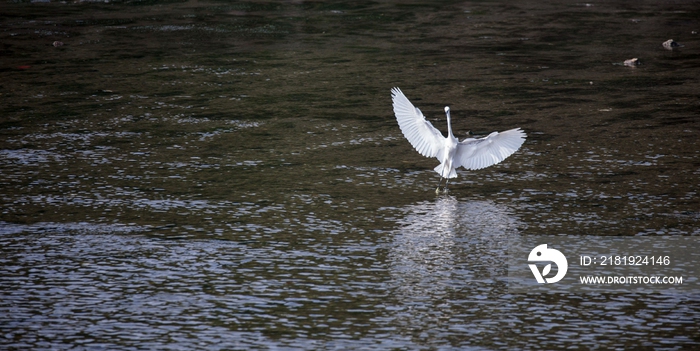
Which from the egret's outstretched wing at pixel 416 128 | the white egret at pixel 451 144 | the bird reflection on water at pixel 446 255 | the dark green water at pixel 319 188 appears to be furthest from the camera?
the egret's outstretched wing at pixel 416 128

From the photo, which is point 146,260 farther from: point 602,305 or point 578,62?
point 578,62

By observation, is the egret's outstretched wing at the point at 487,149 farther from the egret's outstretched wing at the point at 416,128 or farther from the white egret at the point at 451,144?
the egret's outstretched wing at the point at 416,128

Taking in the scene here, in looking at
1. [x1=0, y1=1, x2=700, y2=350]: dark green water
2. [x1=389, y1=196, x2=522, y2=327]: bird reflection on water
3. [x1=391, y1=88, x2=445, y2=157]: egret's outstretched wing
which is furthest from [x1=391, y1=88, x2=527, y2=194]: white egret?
[x1=389, y1=196, x2=522, y2=327]: bird reflection on water

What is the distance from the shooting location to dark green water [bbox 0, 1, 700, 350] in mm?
4785

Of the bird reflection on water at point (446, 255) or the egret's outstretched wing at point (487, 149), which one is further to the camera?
the egret's outstretched wing at point (487, 149)

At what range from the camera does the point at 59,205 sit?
6.59 m

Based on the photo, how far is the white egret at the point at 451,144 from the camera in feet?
22.7

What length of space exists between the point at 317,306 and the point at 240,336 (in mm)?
538

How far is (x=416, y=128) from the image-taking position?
7.24 meters

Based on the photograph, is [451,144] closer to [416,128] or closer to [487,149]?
[487,149]

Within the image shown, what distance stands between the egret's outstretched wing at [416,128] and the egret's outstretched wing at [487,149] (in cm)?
22

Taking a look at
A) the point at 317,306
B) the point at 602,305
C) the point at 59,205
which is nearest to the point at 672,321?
the point at 602,305

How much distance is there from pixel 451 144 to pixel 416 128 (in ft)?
1.40

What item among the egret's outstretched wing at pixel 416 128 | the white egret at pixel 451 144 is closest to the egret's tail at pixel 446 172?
the white egret at pixel 451 144
